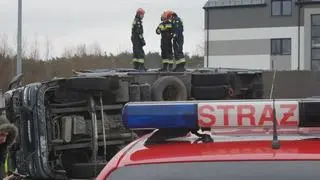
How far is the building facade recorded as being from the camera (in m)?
48.3

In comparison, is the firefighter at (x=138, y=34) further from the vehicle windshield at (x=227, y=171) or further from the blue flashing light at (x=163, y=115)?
the vehicle windshield at (x=227, y=171)

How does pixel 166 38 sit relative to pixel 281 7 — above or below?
below

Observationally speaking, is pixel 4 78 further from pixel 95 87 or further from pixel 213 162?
pixel 213 162

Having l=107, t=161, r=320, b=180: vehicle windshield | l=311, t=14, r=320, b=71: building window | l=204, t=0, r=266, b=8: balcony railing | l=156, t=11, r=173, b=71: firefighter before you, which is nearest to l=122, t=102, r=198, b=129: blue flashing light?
l=107, t=161, r=320, b=180: vehicle windshield

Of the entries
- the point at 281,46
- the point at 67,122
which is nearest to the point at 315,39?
the point at 281,46

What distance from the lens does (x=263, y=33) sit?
5034 cm

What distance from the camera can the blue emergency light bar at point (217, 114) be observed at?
2.86m

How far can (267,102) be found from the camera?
2.97 meters

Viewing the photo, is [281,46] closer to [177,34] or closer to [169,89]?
[177,34]

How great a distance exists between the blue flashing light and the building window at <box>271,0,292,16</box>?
4802 centimetres

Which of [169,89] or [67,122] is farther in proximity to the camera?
[169,89]

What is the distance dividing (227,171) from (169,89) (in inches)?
322

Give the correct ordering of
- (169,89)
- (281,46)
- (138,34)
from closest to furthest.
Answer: (169,89) → (138,34) → (281,46)

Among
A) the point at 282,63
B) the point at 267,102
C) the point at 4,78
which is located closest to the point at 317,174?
the point at 267,102
